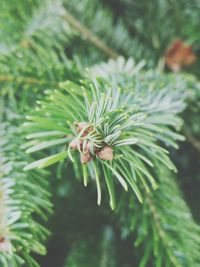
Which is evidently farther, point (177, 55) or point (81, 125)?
point (177, 55)

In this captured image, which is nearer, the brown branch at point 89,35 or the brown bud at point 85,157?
the brown bud at point 85,157

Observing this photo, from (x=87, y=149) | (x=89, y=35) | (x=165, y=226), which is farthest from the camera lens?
(x=89, y=35)

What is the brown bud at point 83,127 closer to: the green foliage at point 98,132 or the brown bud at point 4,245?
the green foliage at point 98,132

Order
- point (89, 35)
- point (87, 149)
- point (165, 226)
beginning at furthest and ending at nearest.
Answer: point (89, 35) → point (165, 226) → point (87, 149)

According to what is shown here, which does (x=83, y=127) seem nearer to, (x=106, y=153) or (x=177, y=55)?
(x=106, y=153)

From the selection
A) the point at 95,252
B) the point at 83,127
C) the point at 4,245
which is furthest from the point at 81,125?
the point at 95,252

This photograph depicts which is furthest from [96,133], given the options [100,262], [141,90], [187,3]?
[187,3]

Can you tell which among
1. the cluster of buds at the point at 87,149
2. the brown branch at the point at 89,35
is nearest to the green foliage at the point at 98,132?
the cluster of buds at the point at 87,149
